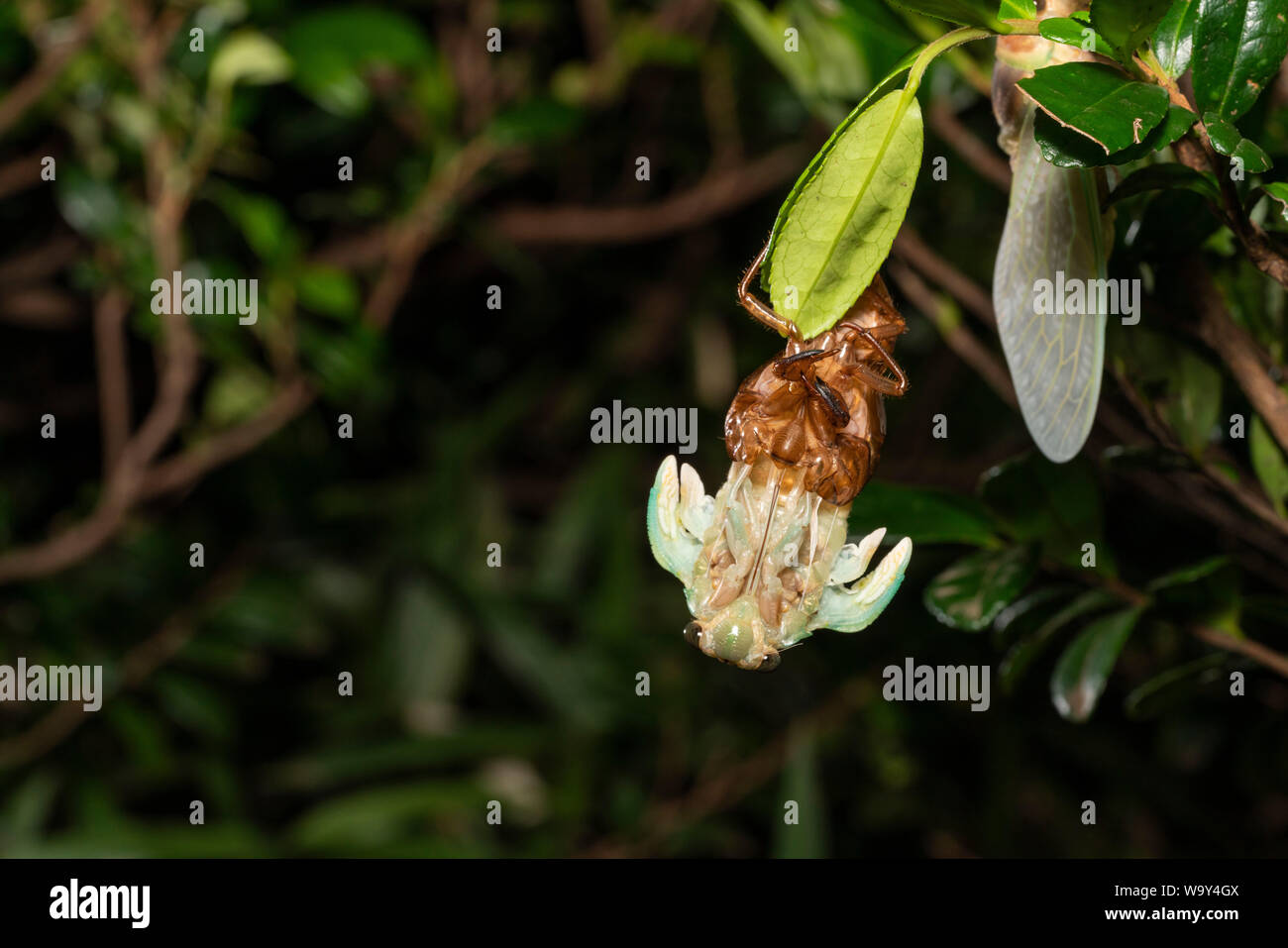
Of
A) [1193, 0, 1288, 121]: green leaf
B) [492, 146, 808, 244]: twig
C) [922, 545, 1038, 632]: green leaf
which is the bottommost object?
[922, 545, 1038, 632]: green leaf

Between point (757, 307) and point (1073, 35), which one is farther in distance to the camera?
point (757, 307)

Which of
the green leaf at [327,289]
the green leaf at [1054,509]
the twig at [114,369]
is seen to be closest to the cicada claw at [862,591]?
the green leaf at [1054,509]

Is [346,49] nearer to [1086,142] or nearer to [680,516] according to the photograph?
[680,516]

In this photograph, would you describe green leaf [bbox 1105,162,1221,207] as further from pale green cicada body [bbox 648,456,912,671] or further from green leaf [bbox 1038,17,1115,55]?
pale green cicada body [bbox 648,456,912,671]

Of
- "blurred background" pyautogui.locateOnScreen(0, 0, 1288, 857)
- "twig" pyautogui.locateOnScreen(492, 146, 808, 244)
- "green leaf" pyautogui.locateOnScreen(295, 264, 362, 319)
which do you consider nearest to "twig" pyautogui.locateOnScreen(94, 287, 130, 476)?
"blurred background" pyautogui.locateOnScreen(0, 0, 1288, 857)

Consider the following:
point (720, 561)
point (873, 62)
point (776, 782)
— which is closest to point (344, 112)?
point (873, 62)

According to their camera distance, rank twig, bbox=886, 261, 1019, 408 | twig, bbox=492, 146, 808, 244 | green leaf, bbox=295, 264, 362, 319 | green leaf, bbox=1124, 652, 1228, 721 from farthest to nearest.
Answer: twig, bbox=492, 146, 808, 244 → green leaf, bbox=295, 264, 362, 319 → twig, bbox=886, 261, 1019, 408 → green leaf, bbox=1124, 652, 1228, 721

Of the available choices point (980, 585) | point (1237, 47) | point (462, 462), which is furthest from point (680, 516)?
point (462, 462)
